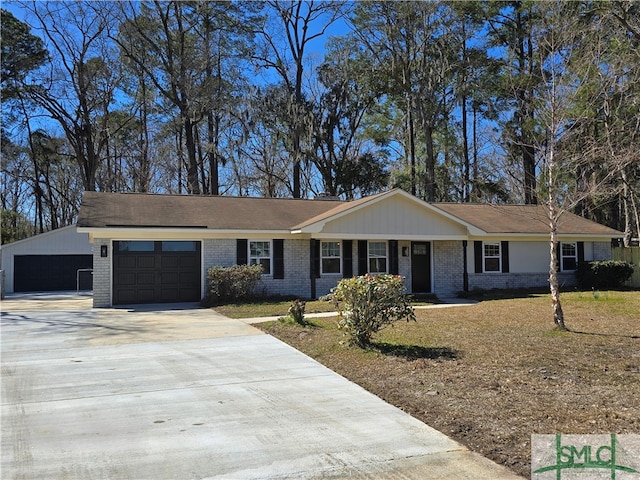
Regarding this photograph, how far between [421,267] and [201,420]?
15.8 meters

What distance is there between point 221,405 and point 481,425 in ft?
8.94

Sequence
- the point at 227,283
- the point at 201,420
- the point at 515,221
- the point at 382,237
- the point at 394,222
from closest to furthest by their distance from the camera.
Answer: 1. the point at 201,420
2. the point at 227,283
3. the point at 382,237
4. the point at 394,222
5. the point at 515,221

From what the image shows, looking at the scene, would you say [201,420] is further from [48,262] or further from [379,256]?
[48,262]

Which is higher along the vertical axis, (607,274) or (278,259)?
(278,259)

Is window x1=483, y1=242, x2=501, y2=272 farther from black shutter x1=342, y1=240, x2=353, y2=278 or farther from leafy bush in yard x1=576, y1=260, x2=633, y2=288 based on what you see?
black shutter x1=342, y1=240, x2=353, y2=278

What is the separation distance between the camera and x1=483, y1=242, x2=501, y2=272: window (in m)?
20.7

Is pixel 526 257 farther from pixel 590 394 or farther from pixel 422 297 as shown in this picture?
pixel 590 394

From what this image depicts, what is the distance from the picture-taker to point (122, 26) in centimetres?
3027

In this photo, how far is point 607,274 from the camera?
20.6 meters

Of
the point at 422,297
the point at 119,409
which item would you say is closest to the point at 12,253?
the point at 422,297

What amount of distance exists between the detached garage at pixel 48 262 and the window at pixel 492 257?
18.7 meters

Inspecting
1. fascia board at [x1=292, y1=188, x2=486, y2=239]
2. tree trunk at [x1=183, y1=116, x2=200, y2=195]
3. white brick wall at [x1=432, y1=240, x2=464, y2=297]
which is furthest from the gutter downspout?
tree trunk at [x1=183, y1=116, x2=200, y2=195]

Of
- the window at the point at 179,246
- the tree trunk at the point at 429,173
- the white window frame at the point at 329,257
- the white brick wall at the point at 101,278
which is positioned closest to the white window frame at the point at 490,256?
the white window frame at the point at 329,257

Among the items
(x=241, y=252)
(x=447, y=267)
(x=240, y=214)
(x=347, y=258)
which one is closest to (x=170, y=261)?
(x=241, y=252)
